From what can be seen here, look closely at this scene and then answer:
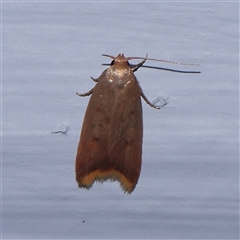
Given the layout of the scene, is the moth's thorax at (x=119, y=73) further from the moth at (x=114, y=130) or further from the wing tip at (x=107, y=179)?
the wing tip at (x=107, y=179)

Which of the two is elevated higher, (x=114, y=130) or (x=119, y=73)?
(x=119, y=73)

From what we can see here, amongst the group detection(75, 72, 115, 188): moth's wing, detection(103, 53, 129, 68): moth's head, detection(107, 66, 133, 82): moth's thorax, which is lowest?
detection(75, 72, 115, 188): moth's wing

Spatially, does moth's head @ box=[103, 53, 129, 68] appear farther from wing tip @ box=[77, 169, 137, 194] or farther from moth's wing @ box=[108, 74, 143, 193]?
wing tip @ box=[77, 169, 137, 194]

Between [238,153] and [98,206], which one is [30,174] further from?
[238,153]

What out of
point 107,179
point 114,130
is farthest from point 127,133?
point 107,179

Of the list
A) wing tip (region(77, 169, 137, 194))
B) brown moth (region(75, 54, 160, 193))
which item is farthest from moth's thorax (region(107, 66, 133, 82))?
wing tip (region(77, 169, 137, 194))

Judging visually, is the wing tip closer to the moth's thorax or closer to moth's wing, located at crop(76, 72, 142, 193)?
moth's wing, located at crop(76, 72, 142, 193)

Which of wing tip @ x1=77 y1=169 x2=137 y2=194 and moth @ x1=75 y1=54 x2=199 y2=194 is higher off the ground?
moth @ x1=75 y1=54 x2=199 y2=194

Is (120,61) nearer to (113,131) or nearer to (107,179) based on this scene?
(113,131)
